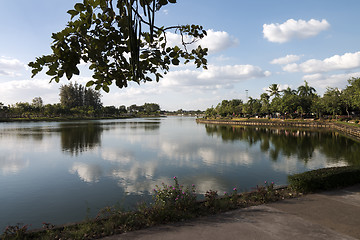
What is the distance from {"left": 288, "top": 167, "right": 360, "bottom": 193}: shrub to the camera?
8500 mm

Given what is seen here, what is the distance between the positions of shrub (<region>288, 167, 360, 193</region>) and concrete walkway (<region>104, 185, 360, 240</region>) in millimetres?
967

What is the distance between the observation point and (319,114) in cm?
6950

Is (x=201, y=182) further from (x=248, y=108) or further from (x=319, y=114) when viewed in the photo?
(x=248, y=108)

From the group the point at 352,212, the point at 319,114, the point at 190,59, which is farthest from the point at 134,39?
the point at 319,114

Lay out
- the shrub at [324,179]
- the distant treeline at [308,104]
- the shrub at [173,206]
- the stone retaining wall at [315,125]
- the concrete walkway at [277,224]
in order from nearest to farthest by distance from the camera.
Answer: the concrete walkway at [277,224] → the shrub at [173,206] → the shrub at [324,179] → the stone retaining wall at [315,125] → the distant treeline at [308,104]

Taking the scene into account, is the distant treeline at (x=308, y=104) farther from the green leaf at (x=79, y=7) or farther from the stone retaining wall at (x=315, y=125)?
the green leaf at (x=79, y=7)

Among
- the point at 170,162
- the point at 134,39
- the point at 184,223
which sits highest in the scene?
the point at 134,39

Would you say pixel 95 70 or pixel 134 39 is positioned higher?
pixel 134 39

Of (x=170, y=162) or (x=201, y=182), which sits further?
(x=170, y=162)

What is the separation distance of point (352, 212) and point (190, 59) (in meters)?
6.64

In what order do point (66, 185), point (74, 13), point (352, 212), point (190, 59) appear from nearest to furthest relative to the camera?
point (74, 13), point (190, 59), point (352, 212), point (66, 185)

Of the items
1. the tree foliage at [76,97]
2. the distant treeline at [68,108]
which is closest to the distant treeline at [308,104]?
the distant treeline at [68,108]

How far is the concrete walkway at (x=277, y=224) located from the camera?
5410 millimetres

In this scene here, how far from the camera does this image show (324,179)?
8617 millimetres
